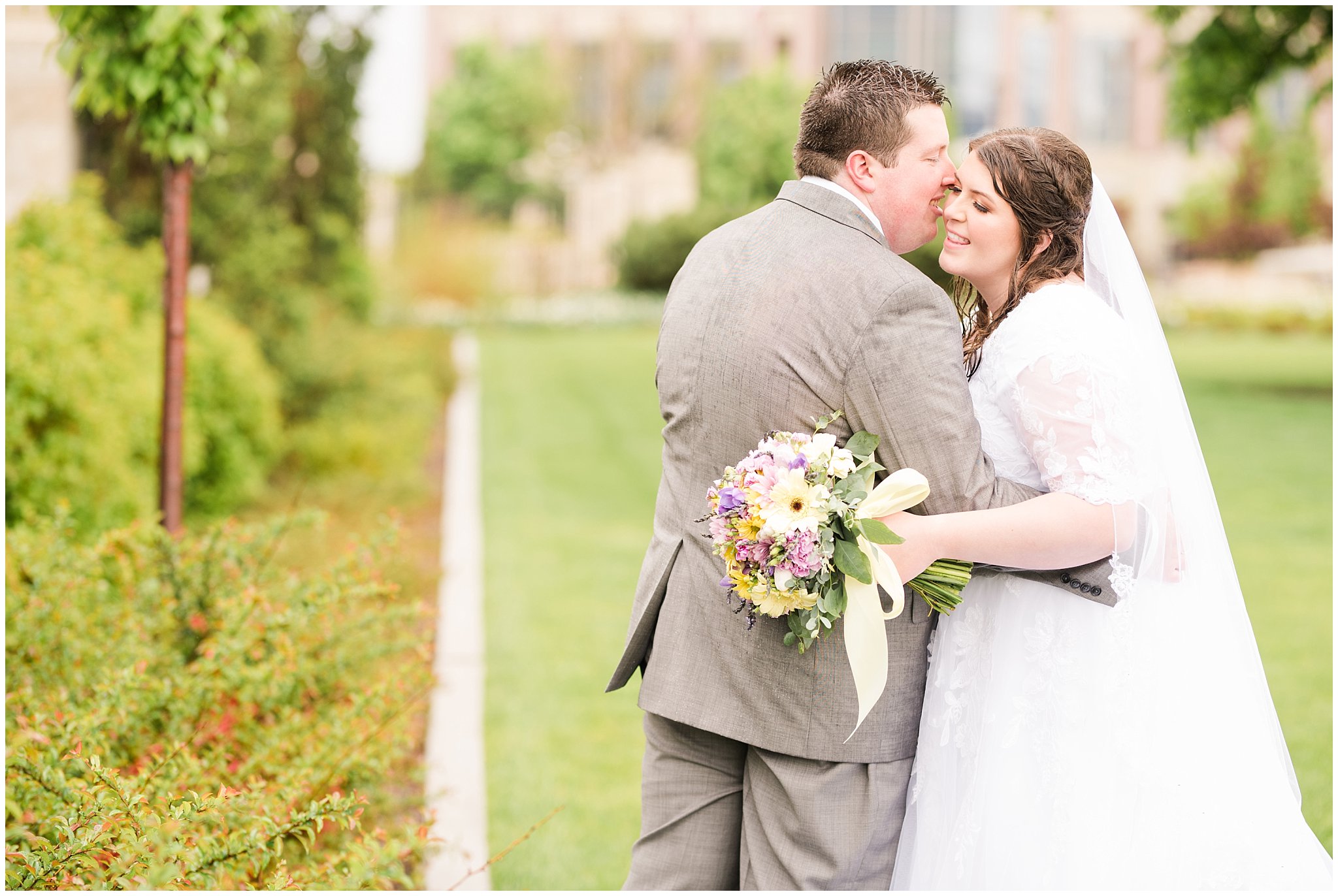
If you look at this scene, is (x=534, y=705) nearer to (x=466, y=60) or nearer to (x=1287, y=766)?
(x=1287, y=766)

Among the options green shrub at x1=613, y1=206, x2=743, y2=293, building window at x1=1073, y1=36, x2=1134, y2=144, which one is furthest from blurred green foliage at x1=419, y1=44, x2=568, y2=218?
building window at x1=1073, y1=36, x2=1134, y2=144

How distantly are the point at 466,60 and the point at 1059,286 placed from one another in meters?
64.9

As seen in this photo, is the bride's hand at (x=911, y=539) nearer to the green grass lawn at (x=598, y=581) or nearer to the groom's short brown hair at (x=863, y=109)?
the groom's short brown hair at (x=863, y=109)

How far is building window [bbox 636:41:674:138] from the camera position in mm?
53406

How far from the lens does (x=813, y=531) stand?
2230 mm

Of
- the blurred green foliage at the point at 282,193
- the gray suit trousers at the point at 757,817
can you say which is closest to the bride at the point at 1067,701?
the gray suit trousers at the point at 757,817

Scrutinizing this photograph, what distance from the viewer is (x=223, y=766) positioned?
333cm

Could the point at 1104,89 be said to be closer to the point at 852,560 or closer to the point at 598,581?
the point at 598,581

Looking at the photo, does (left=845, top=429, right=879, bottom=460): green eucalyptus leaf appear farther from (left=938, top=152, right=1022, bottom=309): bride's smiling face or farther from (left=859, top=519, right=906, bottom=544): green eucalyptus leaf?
(left=938, top=152, right=1022, bottom=309): bride's smiling face

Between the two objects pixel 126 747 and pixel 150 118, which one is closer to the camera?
pixel 126 747

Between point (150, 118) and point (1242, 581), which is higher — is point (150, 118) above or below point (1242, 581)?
above

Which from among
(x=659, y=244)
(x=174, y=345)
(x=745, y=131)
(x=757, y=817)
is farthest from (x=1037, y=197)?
(x=745, y=131)

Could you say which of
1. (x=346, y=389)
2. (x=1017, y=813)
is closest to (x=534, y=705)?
(x=1017, y=813)

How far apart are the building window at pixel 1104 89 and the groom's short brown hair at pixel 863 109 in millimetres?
60413
